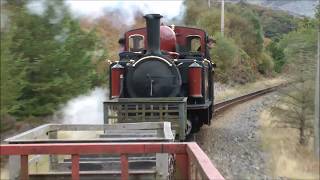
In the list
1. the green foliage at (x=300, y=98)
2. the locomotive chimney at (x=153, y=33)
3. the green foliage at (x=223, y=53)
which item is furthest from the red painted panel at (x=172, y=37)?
the green foliage at (x=223, y=53)

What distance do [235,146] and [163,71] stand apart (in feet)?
8.55

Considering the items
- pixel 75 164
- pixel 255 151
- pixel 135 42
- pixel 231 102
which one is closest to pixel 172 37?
pixel 135 42

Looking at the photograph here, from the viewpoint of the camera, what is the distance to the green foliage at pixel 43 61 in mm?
11914

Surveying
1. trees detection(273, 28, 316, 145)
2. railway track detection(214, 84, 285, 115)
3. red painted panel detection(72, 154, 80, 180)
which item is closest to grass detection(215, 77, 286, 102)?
railway track detection(214, 84, 285, 115)

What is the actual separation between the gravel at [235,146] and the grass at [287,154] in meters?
0.21

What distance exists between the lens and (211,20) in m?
47.6

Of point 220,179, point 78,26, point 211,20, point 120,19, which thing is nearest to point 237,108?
point 78,26

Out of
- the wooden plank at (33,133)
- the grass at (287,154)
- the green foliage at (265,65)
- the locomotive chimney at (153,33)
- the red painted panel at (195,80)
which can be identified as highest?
the green foliage at (265,65)

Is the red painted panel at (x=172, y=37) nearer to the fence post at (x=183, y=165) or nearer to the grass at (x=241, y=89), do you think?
the fence post at (x=183, y=165)

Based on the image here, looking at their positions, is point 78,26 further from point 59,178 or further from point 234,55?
point 234,55

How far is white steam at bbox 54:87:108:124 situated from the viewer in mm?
14544

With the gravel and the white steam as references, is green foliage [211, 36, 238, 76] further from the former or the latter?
the white steam

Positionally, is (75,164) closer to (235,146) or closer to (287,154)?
(235,146)

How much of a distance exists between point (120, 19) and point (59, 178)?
31.0m
